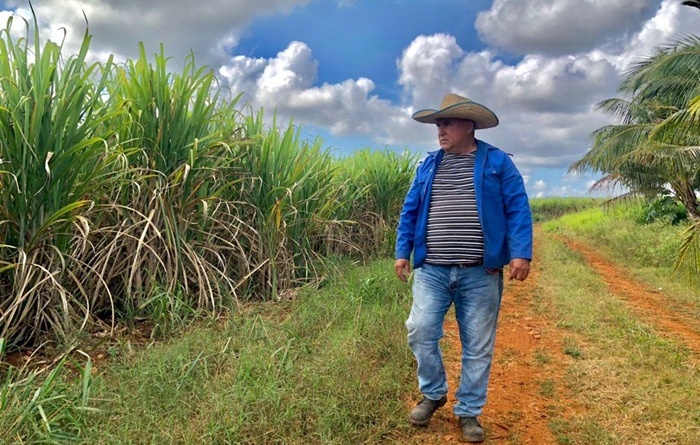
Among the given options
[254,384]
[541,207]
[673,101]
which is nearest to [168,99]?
[254,384]

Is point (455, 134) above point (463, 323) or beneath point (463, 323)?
above

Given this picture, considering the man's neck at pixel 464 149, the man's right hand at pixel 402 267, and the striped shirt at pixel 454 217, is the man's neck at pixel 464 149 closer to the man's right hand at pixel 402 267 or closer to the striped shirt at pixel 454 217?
the striped shirt at pixel 454 217

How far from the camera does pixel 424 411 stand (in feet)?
9.32

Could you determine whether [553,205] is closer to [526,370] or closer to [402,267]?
[526,370]

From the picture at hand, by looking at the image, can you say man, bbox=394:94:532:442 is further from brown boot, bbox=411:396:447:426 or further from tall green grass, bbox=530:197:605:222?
tall green grass, bbox=530:197:605:222

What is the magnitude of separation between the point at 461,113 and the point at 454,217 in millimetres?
551

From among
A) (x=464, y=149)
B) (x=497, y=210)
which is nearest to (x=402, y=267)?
(x=497, y=210)

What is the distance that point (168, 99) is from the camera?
13.9 feet

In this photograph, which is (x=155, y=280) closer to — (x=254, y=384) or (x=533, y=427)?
(x=254, y=384)

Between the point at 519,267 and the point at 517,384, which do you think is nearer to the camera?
the point at 519,267

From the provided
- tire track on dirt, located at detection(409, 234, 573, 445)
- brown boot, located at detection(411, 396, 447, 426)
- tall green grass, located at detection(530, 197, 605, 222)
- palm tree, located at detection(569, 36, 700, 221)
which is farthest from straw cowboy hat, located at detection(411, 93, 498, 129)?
tall green grass, located at detection(530, 197, 605, 222)

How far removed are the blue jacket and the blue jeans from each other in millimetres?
123

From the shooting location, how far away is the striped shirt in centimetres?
275

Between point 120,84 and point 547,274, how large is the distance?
684cm
